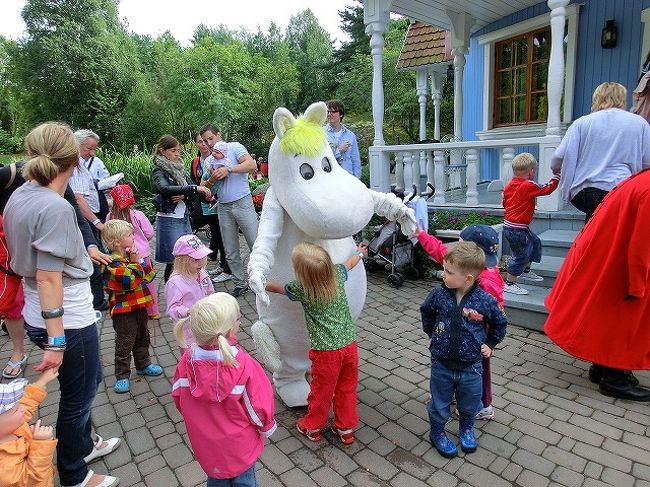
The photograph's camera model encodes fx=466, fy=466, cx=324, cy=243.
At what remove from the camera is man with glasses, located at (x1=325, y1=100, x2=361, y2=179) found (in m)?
5.81

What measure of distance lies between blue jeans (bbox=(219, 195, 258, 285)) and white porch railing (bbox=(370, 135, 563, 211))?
8.49ft

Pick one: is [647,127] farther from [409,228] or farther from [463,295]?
[463,295]

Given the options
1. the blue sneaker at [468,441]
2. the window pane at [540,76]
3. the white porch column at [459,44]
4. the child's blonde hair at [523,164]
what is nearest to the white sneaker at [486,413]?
the blue sneaker at [468,441]

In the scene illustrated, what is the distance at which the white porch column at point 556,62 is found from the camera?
561 cm

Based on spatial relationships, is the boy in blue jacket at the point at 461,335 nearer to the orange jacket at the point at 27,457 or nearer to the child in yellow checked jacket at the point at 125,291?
the orange jacket at the point at 27,457

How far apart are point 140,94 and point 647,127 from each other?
2609cm

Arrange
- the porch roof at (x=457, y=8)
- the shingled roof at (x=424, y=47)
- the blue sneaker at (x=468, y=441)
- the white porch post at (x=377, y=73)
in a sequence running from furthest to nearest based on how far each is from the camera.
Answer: the shingled roof at (x=424, y=47), the porch roof at (x=457, y=8), the white porch post at (x=377, y=73), the blue sneaker at (x=468, y=441)

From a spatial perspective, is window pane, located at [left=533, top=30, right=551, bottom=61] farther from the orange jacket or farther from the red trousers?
the orange jacket

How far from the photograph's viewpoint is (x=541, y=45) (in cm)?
822

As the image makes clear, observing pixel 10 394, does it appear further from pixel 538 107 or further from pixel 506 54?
pixel 506 54

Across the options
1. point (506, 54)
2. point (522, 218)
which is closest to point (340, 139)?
point (522, 218)

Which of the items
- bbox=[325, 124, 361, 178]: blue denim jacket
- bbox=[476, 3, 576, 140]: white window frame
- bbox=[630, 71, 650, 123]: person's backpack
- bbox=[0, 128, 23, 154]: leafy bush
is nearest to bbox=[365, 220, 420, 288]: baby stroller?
bbox=[325, 124, 361, 178]: blue denim jacket

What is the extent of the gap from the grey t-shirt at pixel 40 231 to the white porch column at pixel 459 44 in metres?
8.34

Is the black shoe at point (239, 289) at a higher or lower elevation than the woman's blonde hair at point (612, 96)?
lower
